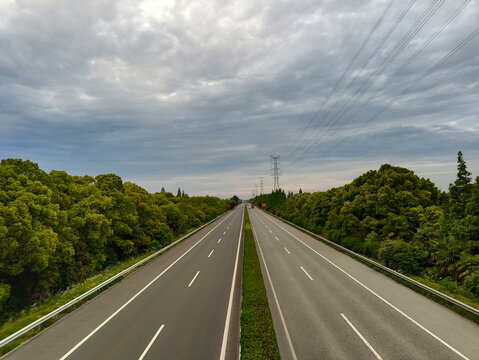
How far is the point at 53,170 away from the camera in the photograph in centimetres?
2684

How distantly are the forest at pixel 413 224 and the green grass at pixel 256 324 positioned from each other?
502 inches

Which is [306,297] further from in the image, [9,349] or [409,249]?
[9,349]

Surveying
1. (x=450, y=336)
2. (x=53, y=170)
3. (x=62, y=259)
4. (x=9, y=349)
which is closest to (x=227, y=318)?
(x=9, y=349)

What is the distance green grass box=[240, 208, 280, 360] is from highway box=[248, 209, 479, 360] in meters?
0.42

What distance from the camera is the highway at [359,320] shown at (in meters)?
9.18

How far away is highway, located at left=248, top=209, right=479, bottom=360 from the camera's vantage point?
30.1 ft

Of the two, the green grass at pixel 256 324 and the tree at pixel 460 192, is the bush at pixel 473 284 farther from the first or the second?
the green grass at pixel 256 324

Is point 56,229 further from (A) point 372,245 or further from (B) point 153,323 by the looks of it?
(A) point 372,245

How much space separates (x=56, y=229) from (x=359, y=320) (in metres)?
22.9

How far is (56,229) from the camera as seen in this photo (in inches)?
784

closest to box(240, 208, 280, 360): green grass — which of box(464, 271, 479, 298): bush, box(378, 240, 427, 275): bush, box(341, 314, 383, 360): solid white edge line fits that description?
box(341, 314, 383, 360): solid white edge line

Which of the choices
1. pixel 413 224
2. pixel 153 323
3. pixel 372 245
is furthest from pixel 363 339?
pixel 413 224

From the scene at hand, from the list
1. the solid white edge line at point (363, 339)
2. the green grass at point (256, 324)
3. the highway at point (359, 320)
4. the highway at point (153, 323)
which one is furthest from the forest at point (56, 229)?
the solid white edge line at point (363, 339)

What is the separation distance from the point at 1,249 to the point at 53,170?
15.5m
